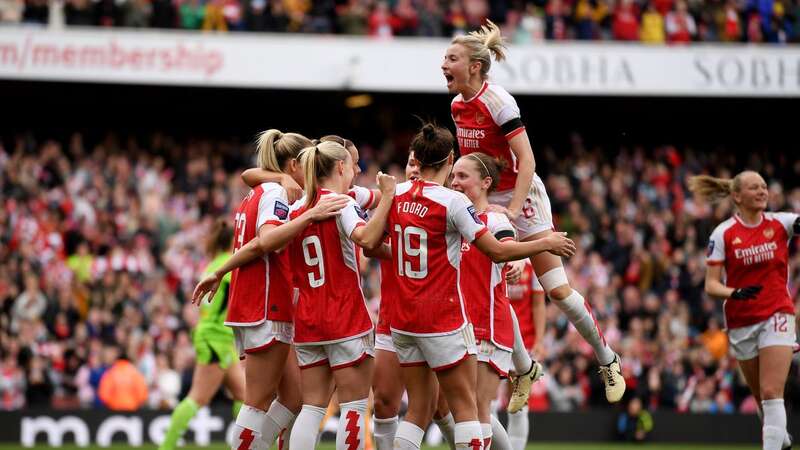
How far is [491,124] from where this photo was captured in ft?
28.1

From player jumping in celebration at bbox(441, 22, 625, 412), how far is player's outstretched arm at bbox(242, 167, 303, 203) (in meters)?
1.29

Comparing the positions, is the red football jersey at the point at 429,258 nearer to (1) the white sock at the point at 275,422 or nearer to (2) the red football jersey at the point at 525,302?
(1) the white sock at the point at 275,422

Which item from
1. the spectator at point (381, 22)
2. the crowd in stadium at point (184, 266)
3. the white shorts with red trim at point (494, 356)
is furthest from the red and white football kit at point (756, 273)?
the spectator at point (381, 22)

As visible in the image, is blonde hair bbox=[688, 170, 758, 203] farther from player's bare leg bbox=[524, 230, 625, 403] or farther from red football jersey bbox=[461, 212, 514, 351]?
red football jersey bbox=[461, 212, 514, 351]

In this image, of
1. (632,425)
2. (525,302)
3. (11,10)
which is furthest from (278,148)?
(11,10)

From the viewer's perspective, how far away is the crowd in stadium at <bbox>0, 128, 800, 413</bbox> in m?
16.2

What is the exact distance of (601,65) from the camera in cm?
2153

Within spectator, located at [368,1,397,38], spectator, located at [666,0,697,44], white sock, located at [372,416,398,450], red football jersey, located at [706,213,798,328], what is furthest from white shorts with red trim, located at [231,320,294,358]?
spectator, located at [666,0,697,44]

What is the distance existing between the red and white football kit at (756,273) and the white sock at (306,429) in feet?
13.9

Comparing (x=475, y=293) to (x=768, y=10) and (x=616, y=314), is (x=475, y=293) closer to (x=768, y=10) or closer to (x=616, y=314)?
(x=616, y=314)

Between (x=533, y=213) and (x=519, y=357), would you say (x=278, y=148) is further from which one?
(x=519, y=357)

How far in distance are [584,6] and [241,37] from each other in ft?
21.9

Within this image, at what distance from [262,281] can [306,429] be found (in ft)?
3.59

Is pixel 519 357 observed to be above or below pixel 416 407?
above
